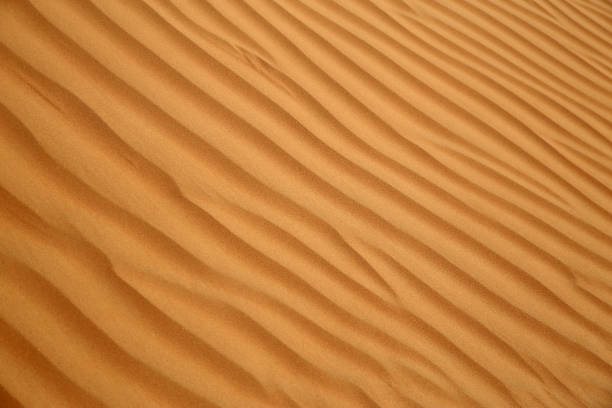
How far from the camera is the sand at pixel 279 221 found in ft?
4.83

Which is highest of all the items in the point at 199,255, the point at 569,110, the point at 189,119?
the point at 569,110

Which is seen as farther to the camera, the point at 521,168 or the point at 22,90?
the point at 521,168

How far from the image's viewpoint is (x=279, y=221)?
5.82 feet

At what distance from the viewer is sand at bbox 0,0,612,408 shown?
147cm

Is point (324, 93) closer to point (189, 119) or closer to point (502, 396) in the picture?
point (189, 119)

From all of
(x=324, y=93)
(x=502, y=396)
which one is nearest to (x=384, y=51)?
(x=324, y=93)

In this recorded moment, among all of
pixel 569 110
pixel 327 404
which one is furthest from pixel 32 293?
pixel 569 110

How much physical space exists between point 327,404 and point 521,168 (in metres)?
1.33

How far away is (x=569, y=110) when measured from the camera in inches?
105

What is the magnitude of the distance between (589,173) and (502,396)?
1.20m

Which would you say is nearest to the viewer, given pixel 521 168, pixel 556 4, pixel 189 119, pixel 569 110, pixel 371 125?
pixel 189 119

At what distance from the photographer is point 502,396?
1712 mm

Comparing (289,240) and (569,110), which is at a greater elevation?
(569,110)

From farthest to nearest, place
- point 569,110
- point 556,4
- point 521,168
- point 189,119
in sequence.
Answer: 1. point 556,4
2. point 569,110
3. point 521,168
4. point 189,119
